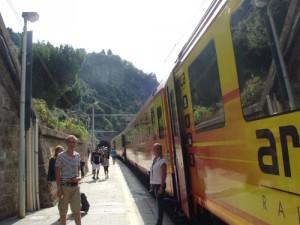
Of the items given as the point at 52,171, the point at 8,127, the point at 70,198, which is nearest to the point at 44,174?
the point at 52,171

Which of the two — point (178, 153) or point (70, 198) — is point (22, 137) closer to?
point (70, 198)

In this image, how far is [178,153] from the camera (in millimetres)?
8547

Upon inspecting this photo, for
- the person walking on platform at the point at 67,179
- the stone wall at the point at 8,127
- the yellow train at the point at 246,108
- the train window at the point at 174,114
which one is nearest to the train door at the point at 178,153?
the train window at the point at 174,114

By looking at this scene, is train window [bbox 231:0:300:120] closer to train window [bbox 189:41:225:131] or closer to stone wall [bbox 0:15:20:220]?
train window [bbox 189:41:225:131]

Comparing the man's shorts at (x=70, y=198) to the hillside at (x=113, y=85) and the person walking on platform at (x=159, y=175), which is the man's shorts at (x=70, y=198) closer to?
the person walking on platform at (x=159, y=175)

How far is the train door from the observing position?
8.18m

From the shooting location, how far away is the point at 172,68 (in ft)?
27.6

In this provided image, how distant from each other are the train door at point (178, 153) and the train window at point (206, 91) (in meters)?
1.36

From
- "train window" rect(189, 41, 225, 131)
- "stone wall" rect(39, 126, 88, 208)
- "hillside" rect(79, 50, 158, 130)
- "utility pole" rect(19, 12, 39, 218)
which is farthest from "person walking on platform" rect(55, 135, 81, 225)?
"hillside" rect(79, 50, 158, 130)

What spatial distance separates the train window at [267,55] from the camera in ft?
11.4

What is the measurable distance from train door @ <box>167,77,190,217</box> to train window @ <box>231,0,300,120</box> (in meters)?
3.79

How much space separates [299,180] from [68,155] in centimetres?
582

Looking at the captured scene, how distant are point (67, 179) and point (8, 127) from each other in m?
3.71

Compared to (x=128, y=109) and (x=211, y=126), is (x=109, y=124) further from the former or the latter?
(x=211, y=126)
